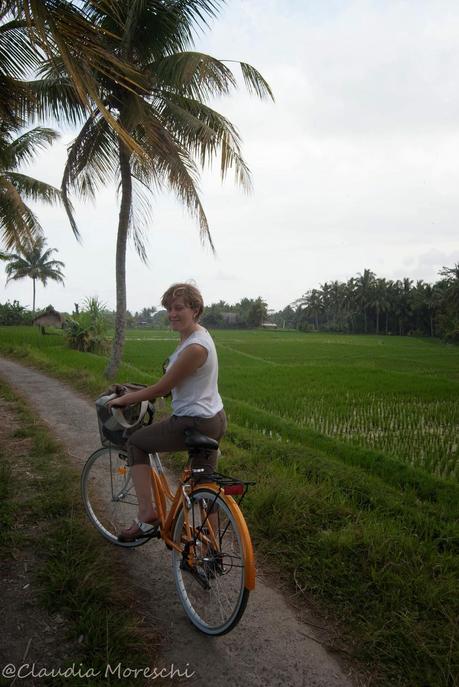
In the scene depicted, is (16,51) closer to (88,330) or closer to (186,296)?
(186,296)

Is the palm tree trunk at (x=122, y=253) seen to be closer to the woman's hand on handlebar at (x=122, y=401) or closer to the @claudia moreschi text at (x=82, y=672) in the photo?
the woman's hand on handlebar at (x=122, y=401)

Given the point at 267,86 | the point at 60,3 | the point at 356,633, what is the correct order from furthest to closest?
1. the point at 267,86
2. the point at 60,3
3. the point at 356,633

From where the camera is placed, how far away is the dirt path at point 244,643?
178 cm

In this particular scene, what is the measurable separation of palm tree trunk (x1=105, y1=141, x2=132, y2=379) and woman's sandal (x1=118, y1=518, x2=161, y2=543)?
243 inches

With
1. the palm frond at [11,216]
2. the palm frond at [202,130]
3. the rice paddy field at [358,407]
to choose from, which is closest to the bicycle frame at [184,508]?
the rice paddy field at [358,407]

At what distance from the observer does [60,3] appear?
2463mm

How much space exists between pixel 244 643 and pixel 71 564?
966 mm

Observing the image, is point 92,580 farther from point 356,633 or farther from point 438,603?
point 438,603

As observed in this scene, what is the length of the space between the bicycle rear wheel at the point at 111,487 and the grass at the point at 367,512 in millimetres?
816

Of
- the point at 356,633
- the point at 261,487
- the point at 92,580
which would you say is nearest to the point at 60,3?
the point at 92,580

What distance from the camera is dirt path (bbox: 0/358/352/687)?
5.83ft

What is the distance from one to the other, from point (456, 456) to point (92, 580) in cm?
421

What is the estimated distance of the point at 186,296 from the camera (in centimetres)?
216

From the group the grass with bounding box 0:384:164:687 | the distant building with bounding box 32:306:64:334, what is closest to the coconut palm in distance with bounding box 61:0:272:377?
the grass with bounding box 0:384:164:687
